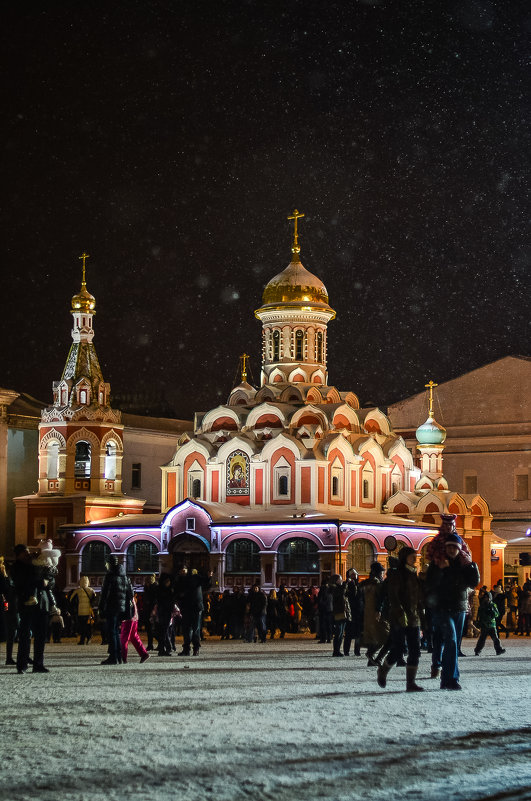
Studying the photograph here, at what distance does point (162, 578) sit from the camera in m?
19.8

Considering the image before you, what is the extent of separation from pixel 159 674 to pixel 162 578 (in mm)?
4655

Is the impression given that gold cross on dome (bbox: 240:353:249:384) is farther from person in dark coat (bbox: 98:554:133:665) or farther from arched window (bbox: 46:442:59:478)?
person in dark coat (bbox: 98:554:133:665)

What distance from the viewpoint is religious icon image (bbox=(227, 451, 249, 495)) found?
46125 mm

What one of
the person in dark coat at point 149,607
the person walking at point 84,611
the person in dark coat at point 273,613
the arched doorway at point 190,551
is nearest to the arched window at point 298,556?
the arched doorway at point 190,551

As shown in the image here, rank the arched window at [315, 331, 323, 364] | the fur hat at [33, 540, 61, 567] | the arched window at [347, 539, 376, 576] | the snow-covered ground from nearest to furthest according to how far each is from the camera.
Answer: the snow-covered ground, the fur hat at [33, 540, 61, 567], the arched window at [347, 539, 376, 576], the arched window at [315, 331, 323, 364]

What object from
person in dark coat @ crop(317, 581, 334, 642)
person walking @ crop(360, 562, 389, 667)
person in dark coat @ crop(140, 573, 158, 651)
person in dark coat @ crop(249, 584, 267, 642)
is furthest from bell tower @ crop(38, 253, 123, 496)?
person walking @ crop(360, 562, 389, 667)

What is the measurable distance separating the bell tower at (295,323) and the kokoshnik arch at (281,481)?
0.05m

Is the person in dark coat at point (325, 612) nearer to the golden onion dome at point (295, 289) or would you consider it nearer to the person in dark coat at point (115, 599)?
the person in dark coat at point (115, 599)

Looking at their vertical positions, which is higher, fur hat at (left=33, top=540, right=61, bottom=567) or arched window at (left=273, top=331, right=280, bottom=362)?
arched window at (left=273, top=331, right=280, bottom=362)

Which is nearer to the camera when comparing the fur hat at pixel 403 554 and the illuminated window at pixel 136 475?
the fur hat at pixel 403 554

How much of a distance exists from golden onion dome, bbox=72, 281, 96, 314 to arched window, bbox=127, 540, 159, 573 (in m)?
10.0

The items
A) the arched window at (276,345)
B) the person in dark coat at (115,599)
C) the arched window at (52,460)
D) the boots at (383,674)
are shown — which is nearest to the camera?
the boots at (383,674)

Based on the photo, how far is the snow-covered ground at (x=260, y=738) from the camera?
683cm

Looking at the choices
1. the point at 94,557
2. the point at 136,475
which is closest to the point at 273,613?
the point at 94,557
